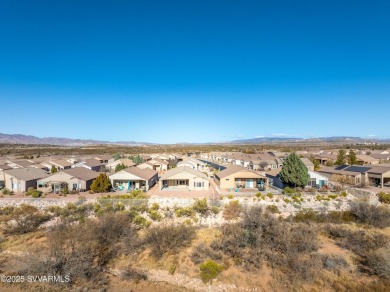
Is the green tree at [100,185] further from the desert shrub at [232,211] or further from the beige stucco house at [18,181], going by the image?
the desert shrub at [232,211]

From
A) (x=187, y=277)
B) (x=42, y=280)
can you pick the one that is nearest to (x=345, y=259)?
(x=187, y=277)

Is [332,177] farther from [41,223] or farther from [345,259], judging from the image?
[41,223]

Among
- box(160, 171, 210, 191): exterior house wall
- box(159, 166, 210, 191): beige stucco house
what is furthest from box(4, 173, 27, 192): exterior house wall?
box(160, 171, 210, 191): exterior house wall

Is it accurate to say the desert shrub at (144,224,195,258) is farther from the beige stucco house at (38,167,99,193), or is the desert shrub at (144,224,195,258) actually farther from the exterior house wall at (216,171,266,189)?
the beige stucco house at (38,167,99,193)

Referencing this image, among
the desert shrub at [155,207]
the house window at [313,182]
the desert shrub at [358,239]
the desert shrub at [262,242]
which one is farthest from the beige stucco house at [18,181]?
the house window at [313,182]

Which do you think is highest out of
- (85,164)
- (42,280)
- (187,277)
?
(85,164)

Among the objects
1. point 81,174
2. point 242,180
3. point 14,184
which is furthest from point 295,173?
point 14,184
